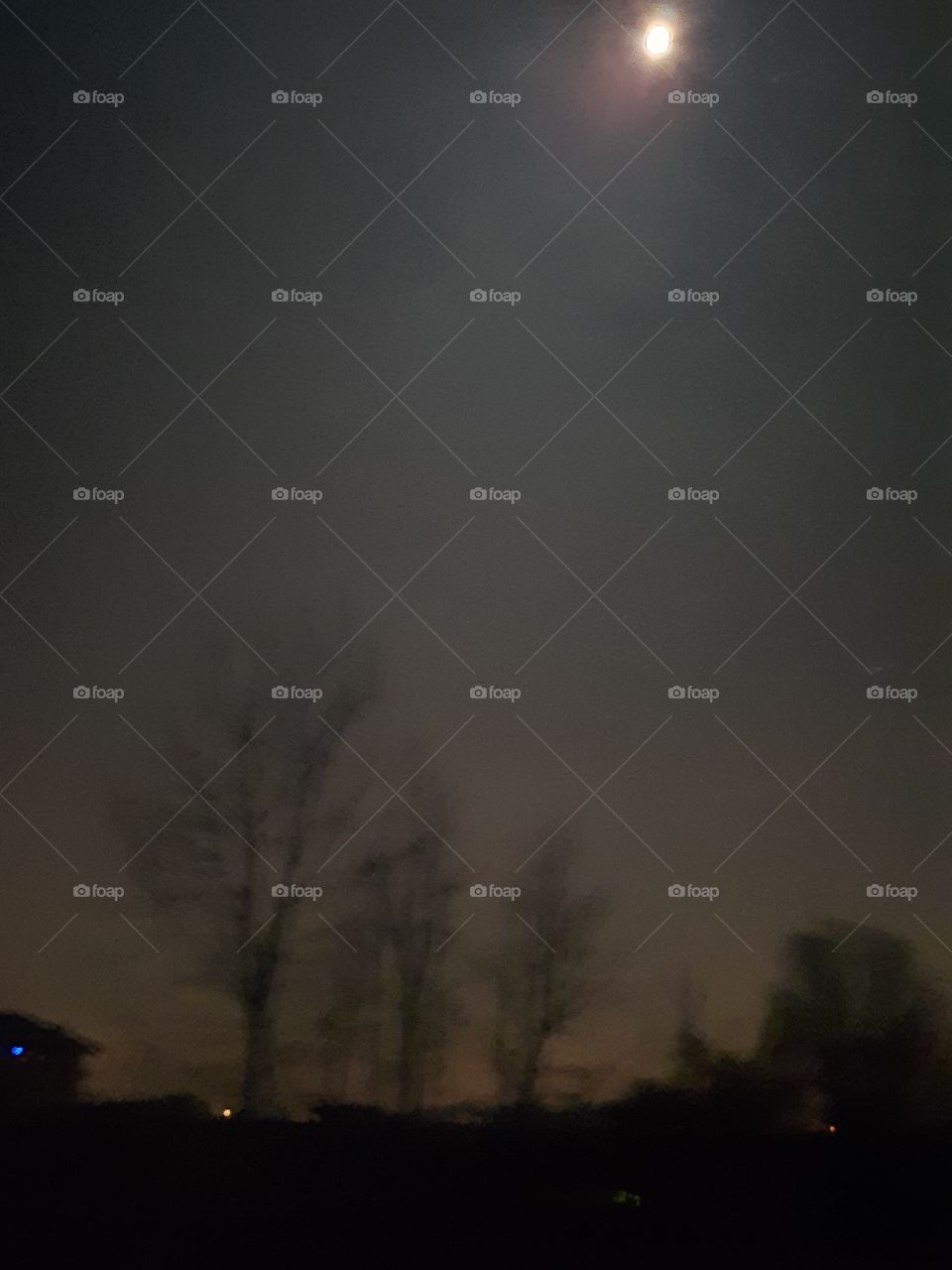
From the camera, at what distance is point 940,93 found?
254 cm

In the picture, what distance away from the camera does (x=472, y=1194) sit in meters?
2.39

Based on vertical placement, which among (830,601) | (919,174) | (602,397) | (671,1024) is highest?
(919,174)

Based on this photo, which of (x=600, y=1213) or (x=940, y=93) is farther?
(x=940, y=93)

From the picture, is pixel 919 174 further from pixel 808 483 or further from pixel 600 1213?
pixel 600 1213

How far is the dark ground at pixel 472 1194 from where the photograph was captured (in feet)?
7.81

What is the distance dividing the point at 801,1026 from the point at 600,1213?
611 mm

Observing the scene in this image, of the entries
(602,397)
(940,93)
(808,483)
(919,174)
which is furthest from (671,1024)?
(940,93)

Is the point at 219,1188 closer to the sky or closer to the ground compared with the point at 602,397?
closer to the ground

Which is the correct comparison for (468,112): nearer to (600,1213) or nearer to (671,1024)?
(671,1024)

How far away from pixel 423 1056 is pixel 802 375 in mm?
1803

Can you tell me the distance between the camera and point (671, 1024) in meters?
2.42

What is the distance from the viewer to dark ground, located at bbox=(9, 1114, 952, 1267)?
7.81 feet

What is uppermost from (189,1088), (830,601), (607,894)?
(830,601)

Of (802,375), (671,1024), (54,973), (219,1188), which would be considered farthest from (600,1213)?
(802,375)
